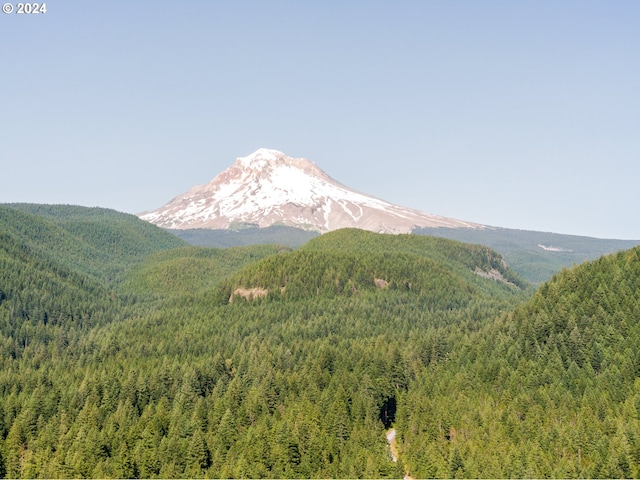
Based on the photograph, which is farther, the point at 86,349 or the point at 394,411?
the point at 86,349

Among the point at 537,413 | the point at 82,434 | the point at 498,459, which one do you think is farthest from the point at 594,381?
the point at 82,434

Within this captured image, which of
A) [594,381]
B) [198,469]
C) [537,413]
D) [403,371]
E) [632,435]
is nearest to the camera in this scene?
[632,435]

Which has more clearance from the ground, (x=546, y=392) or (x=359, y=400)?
(x=546, y=392)

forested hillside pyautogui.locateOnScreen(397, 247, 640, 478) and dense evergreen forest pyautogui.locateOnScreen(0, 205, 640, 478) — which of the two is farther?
dense evergreen forest pyautogui.locateOnScreen(0, 205, 640, 478)

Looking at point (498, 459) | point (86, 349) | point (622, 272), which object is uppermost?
point (622, 272)

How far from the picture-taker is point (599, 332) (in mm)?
123438

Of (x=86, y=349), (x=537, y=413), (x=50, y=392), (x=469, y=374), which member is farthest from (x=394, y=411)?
(x=86, y=349)

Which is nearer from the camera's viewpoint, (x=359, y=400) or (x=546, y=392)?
(x=546, y=392)

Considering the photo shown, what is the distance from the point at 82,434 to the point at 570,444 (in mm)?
72578

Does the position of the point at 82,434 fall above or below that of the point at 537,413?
below

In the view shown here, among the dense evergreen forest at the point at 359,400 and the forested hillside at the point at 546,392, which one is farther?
the dense evergreen forest at the point at 359,400

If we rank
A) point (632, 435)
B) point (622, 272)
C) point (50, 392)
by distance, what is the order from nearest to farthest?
point (632, 435)
point (50, 392)
point (622, 272)

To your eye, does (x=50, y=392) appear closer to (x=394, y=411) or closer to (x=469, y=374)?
(x=394, y=411)

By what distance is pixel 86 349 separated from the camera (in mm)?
170250
